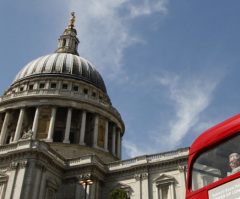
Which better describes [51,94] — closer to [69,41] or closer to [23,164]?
[23,164]

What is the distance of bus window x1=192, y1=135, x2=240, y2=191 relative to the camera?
9570mm

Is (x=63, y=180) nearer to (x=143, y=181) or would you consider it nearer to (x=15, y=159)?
(x=15, y=159)

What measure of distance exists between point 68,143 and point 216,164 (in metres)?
33.4

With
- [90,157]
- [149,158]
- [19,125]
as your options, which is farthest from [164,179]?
[19,125]

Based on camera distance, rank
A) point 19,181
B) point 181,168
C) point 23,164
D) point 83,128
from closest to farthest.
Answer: point 19,181
point 23,164
point 181,168
point 83,128

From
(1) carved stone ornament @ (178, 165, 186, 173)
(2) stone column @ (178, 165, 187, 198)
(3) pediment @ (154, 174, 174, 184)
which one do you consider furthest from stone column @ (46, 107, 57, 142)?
(2) stone column @ (178, 165, 187, 198)

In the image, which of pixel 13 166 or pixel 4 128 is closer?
pixel 13 166

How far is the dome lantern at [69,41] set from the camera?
200 ft

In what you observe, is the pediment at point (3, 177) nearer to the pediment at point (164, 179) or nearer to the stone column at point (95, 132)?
the pediment at point (164, 179)

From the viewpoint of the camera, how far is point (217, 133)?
1040 centimetres

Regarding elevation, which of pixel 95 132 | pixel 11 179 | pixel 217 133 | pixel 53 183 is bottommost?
pixel 217 133

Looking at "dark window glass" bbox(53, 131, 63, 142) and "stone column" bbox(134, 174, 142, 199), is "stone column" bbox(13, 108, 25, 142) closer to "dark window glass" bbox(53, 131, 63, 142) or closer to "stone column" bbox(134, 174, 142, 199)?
"dark window glass" bbox(53, 131, 63, 142)

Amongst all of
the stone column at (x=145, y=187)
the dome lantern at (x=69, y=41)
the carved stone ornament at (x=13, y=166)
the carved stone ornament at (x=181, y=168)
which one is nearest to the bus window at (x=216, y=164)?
the carved stone ornament at (x=181, y=168)

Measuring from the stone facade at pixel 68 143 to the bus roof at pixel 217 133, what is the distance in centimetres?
2077
